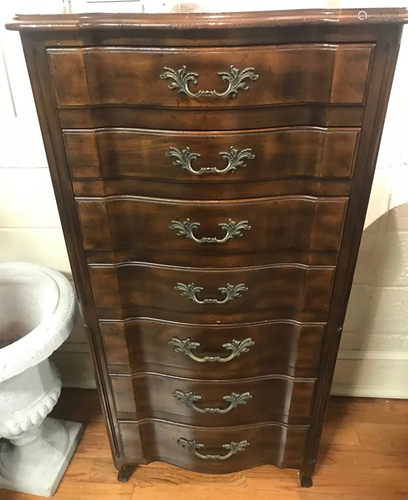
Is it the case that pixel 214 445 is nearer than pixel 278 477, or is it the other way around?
pixel 214 445

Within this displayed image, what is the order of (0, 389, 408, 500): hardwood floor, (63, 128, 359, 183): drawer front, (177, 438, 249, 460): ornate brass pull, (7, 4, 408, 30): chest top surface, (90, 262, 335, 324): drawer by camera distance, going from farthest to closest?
(0, 389, 408, 500): hardwood floor, (177, 438, 249, 460): ornate brass pull, (90, 262, 335, 324): drawer, (63, 128, 359, 183): drawer front, (7, 4, 408, 30): chest top surface

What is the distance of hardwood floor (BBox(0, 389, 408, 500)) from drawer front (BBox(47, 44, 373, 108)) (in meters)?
1.04

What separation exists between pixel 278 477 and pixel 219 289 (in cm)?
71

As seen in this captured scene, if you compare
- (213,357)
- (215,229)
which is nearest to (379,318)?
(213,357)

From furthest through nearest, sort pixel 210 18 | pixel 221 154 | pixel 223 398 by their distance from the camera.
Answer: pixel 223 398, pixel 221 154, pixel 210 18

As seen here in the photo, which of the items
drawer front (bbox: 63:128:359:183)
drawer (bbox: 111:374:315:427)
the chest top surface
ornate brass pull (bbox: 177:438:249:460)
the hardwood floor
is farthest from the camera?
the hardwood floor

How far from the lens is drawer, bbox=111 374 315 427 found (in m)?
1.08

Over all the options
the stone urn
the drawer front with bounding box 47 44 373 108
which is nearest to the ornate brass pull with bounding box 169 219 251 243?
the drawer front with bounding box 47 44 373 108

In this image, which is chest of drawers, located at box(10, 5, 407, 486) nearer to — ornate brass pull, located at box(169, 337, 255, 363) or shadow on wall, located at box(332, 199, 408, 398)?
ornate brass pull, located at box(169, 337, 255, 363)

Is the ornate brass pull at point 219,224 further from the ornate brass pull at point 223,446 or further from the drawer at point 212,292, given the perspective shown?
the ornate brass pull at point 223,446

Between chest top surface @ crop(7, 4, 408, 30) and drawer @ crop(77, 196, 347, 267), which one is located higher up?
chest top surface @ crop(7, 4, 408, 30)

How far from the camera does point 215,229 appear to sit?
86 centimetres

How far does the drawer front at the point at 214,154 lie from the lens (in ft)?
2.53

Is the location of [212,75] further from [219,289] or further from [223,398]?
[223,398]
